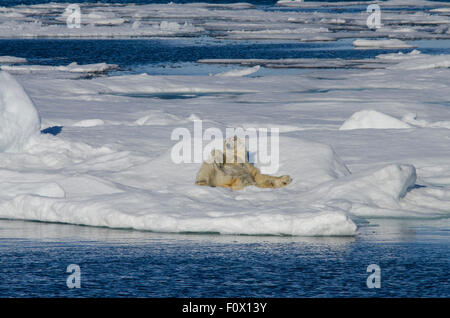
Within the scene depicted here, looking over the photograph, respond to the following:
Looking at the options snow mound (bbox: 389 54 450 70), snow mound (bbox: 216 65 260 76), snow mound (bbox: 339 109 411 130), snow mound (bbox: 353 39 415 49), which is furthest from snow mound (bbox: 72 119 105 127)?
snow mound (bbox: 353 39 415 49)

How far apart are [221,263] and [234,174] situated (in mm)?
3236

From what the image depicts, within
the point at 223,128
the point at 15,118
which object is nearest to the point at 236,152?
the point at 15,118

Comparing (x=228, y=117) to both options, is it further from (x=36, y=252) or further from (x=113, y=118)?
(x=36, y=252)

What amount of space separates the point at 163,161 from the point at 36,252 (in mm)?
3711

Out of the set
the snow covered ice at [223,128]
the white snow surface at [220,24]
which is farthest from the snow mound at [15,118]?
the white snow surface at [220,24]

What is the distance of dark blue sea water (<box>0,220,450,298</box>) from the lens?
325 inches

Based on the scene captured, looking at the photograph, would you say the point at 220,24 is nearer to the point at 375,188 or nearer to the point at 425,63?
the point at 425,63

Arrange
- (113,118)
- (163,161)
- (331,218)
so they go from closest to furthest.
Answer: (331,218)
(163,161)
(113,118)

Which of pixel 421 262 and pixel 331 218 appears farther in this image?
pixel 331 218

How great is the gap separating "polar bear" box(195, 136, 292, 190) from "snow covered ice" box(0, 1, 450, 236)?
0.65ft

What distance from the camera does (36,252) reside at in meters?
9.60

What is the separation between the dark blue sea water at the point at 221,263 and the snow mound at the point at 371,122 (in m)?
6.80

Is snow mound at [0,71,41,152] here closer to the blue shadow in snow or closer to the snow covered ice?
the snow covered ice

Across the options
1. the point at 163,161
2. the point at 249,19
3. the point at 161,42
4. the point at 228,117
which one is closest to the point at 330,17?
the point at 249,19
